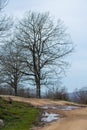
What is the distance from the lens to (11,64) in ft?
196

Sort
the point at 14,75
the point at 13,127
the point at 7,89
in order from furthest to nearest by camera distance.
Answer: the point at 7,89
the point at 14,75
the point at 13,127

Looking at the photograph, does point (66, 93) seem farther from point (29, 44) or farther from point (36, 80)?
point (29, 44)

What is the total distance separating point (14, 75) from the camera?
63.9m

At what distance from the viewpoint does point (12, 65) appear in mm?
59844

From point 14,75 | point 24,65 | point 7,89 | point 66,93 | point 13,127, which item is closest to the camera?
point 13,127

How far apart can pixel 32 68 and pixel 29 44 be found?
368 centimetres

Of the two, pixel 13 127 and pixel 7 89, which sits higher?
pixel 7 89

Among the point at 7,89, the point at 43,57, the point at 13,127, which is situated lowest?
the point at 13,127

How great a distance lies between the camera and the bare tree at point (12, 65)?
5720 cm

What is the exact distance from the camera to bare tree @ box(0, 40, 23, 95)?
57.2 metres

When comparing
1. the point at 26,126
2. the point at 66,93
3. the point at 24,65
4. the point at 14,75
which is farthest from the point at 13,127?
the point at 14,75

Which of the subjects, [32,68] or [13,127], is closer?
[13,127]

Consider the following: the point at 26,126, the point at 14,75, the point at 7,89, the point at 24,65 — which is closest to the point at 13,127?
the point at 26,126

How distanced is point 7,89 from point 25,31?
1383 cm
